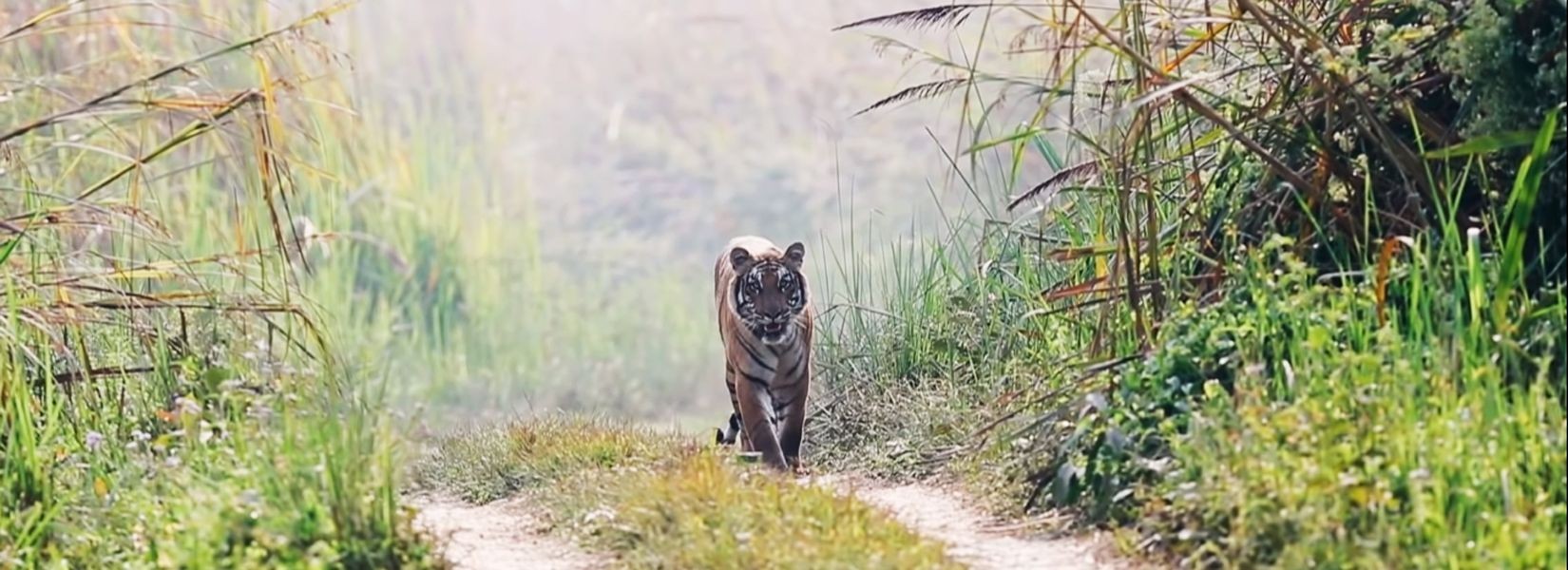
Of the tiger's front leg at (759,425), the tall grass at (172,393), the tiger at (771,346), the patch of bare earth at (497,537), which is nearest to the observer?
the tall grass at (172,393)

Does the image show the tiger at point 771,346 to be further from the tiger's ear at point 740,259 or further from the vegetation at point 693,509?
the vegetation at point 693,509

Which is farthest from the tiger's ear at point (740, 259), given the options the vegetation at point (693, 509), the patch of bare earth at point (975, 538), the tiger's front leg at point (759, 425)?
the patch of bare earth at point (975, 538)

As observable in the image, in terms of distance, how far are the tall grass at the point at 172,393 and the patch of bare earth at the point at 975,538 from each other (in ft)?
4.68

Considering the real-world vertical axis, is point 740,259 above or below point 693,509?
above

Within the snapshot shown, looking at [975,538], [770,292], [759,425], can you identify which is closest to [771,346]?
[770,292]

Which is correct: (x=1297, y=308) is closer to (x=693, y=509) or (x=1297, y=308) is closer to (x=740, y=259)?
(x=693, y=509)

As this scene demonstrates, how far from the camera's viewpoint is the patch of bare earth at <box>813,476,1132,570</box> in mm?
5312

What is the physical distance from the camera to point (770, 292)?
25.1ft

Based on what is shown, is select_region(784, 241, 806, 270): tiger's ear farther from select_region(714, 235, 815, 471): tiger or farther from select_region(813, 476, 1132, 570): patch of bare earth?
select_region(813, 476, 1132, 570): patch of bare earth

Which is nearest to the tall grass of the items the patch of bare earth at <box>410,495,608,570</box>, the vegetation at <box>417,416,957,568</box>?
the patch of bare earth at <box>410,495,608,570</box>

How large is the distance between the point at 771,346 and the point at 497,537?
163 centimetres

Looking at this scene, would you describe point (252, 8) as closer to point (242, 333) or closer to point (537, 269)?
point (537, 269)

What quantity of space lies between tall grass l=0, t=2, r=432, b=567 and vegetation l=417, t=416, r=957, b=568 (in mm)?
701

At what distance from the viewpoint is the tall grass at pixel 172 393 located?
4934 millimetres
